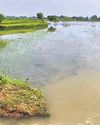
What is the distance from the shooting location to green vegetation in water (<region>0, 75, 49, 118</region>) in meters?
10.9

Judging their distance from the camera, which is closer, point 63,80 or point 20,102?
point 20,102

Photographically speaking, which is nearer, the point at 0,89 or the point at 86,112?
the point at 86,112

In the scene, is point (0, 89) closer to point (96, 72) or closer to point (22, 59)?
point (96, 72)

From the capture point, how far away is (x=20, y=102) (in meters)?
11.3

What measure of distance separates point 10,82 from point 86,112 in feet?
13.1

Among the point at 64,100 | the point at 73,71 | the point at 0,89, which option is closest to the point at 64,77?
the point at 73,71

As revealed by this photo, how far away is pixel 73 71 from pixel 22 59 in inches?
225

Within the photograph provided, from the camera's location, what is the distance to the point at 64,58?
77.8ft

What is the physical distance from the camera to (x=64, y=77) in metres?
17.0

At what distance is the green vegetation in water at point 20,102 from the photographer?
1091cm

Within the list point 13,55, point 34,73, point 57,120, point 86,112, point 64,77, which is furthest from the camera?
point 13,55

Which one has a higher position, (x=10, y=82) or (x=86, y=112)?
(x=10, y=82)

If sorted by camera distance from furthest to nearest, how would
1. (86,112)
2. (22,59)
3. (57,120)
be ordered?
(22,59) → (86,112) → (57,120)

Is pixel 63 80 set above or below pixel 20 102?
below
